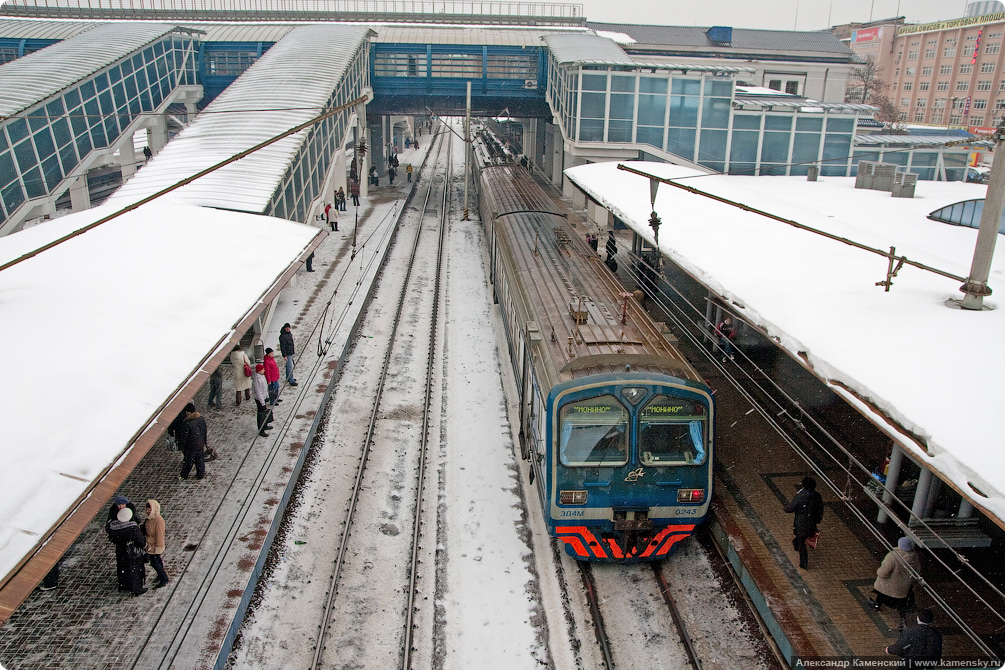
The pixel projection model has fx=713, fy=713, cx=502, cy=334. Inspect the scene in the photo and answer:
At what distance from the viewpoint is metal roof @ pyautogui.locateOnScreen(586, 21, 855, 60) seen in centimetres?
5047

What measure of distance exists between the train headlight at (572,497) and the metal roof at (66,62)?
1924 cm

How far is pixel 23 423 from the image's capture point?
7422 mm

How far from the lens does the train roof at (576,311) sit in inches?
375

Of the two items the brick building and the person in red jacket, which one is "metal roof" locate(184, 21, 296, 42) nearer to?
the person in red jacket

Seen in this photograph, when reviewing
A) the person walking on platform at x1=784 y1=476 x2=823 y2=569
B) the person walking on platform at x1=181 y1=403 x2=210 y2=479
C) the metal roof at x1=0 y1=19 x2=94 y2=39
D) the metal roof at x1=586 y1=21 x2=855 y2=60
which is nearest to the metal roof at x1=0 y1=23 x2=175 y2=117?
the metal roof at x1=0 y1=19 x2=94 y2=39

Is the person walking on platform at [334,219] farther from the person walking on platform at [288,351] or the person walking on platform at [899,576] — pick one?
the person walking on platform at [899,576]

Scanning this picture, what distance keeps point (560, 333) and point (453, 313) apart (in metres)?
9.90

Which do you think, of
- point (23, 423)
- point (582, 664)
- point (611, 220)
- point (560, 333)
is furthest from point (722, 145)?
point (23, 423)

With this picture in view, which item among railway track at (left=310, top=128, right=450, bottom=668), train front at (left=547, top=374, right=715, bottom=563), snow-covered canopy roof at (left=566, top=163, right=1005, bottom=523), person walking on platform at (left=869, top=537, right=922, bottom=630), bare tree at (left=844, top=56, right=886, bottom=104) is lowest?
railway track at (left=310, top=128, right=450, bottom=668)

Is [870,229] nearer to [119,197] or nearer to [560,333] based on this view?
[560,333]

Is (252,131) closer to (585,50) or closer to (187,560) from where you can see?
(187,560)

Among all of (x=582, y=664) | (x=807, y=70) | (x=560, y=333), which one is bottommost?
(x=582, y=664)

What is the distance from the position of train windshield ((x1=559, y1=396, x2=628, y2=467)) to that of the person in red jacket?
7030mm

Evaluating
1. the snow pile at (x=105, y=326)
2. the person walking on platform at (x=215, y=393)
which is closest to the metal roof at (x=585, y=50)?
the snow pile at (x=105, y=326)
